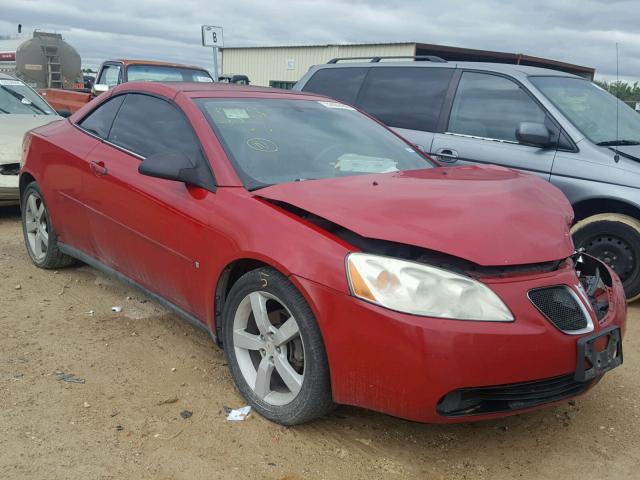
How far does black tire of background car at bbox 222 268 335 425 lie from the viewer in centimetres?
255

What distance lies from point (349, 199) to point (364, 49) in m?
22.5

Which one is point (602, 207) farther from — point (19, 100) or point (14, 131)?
point (19, 100)

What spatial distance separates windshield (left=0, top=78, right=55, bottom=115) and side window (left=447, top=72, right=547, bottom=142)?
215 inches

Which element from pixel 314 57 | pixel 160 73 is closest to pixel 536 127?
pixel 160 73

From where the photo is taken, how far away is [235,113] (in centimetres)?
350

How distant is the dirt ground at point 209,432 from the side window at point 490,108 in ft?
7.45

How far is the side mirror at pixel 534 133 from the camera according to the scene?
477 centimetres

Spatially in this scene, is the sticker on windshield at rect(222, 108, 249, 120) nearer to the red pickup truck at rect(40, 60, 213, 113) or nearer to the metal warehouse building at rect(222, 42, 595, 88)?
the red pickup truck at rect(40, 60, 213, 113)

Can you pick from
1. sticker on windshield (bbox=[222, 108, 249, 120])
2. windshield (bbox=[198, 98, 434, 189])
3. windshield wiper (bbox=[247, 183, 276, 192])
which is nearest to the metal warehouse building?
windshield (bbox=[198, 98, 434, 189])

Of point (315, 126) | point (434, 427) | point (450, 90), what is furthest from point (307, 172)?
point (450, 90)

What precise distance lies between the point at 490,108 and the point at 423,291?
11.3 feet

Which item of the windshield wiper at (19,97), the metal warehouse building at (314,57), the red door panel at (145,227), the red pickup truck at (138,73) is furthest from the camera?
the metal warehouse building at (314,57)

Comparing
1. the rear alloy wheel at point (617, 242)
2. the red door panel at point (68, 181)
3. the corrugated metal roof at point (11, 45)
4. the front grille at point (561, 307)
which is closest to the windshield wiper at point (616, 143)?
the rear alloy wheel at point (617, 242)

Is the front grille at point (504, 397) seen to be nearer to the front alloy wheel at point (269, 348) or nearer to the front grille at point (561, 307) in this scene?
the front grille at point (561, 307)
